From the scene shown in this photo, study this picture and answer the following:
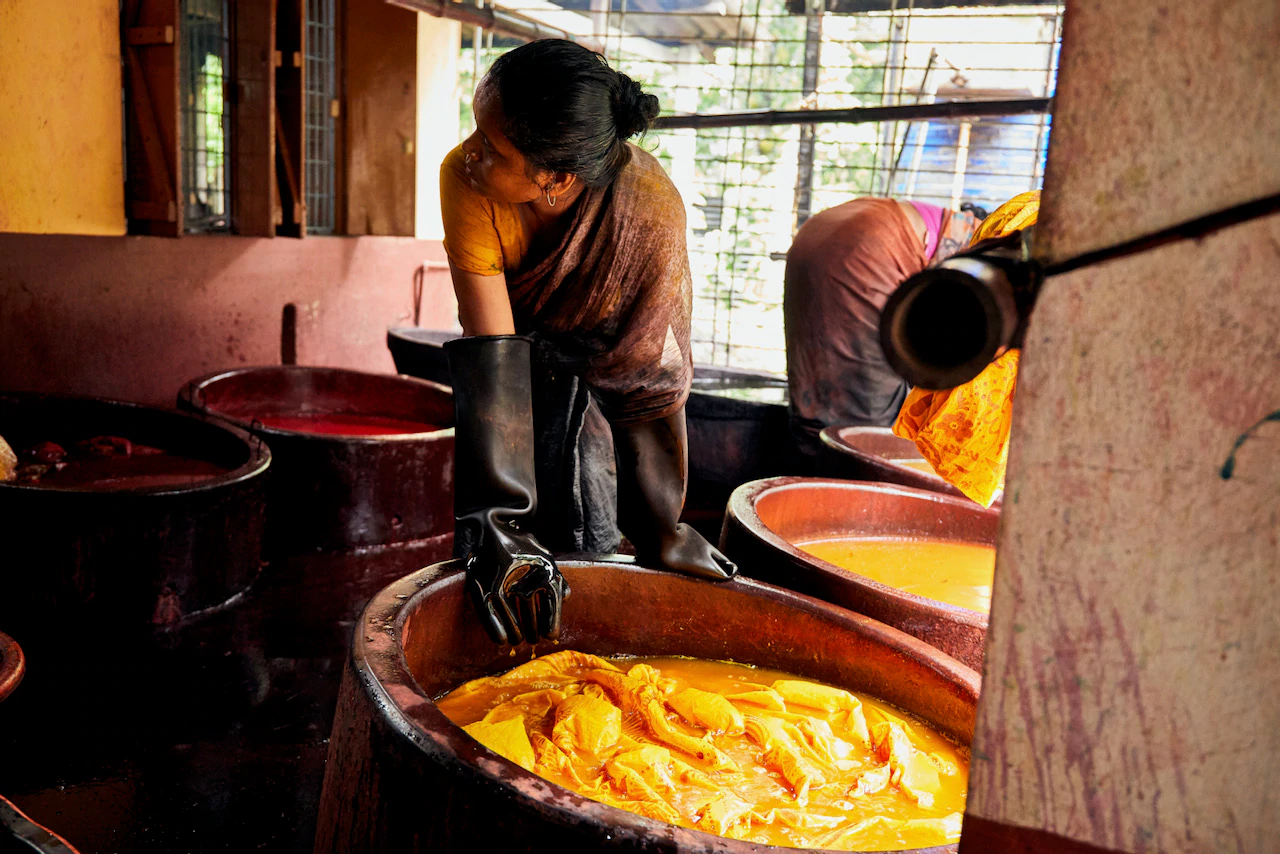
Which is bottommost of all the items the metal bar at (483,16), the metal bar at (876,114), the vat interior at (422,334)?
the vat interior at (422,334)

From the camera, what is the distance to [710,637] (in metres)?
2.45

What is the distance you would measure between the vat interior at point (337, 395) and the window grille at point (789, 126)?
2.88 metres

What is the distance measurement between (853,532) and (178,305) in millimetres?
3947

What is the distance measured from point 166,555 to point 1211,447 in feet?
11.6

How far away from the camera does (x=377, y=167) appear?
7.09 metres

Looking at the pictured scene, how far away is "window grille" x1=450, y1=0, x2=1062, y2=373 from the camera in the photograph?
7.86 m

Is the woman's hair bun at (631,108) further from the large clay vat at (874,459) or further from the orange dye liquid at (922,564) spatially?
the large clay vat at (874,459)

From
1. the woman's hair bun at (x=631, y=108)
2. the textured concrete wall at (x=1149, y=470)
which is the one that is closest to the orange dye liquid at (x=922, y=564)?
the woman's hair bun at (x=631, y=108)

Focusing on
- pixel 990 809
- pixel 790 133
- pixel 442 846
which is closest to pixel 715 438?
pixel 442 846

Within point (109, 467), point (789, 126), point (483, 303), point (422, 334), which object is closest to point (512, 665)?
point (483, 303)

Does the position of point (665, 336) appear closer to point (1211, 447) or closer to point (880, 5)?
point (1211, 447)

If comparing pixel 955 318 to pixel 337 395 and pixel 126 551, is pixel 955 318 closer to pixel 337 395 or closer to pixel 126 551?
pixel 126 551

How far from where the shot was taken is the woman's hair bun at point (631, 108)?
2.17 meters

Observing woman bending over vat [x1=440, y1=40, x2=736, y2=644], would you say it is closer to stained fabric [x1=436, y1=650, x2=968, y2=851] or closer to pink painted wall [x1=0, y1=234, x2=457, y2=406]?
stained fabric [x1=436, y1=650, x2=968, y2=851]
